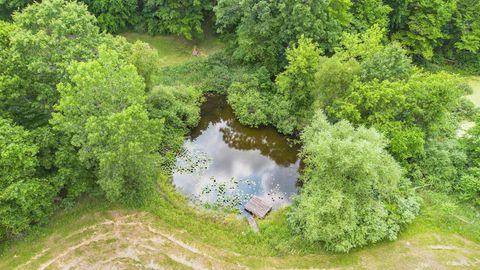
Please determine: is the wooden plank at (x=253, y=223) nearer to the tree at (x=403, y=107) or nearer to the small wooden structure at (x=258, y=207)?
the small wooden structure at (x=258, y=207)

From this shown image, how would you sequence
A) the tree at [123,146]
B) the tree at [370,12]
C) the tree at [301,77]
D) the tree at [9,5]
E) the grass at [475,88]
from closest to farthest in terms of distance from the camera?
the tree at [123,146] < the tree at [301,77] < the grass at [475,88] < the tree at [370,12] < the tree at [9,5]

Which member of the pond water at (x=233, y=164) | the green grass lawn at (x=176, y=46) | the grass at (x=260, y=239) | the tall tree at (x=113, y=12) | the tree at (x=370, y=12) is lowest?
the grass at (x=260, y=239)

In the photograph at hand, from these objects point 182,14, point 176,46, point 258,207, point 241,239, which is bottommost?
point 241,239

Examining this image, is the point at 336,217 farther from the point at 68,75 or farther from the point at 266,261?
the point at 68,75

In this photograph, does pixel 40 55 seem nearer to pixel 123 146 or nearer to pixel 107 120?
pixel 107 120

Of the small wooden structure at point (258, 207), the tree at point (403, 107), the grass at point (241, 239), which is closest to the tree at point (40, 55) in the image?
the grass at point (241, 239)

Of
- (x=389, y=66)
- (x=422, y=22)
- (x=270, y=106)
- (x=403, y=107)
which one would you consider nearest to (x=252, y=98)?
(x=270, y=106)
